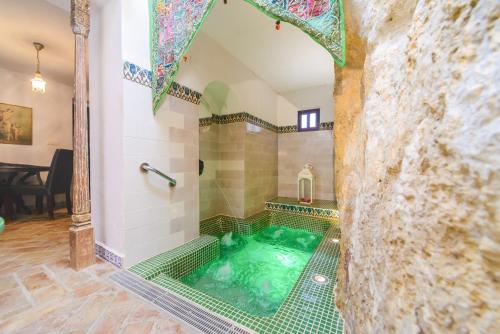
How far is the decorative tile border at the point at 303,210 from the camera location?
3.09m

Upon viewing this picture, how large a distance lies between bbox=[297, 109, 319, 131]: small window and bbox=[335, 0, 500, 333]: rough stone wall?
3424mm

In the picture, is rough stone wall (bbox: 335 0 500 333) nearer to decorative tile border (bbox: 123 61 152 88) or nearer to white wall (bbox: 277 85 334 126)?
decorative tile border (bbox: 123 61 152 88)

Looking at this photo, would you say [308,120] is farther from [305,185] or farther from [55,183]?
[55,183]

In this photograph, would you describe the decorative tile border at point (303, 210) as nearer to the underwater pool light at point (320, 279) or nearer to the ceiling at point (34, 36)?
the underwater pool light at point (320, 279)

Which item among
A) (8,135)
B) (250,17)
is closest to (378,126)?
(250,17)

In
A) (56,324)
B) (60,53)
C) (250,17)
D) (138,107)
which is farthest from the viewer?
(60,53)

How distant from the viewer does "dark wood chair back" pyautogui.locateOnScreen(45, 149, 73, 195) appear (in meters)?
2.86

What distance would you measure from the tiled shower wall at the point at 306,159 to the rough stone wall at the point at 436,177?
336 cm

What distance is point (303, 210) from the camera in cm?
334

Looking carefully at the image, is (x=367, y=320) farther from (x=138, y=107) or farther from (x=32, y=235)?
(x=32, y=235)

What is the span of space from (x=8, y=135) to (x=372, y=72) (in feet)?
17.7

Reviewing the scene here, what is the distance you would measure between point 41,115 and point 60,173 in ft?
5.85

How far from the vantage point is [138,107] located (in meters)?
1.63

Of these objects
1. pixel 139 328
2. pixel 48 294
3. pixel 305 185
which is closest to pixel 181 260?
pixel 139 328
